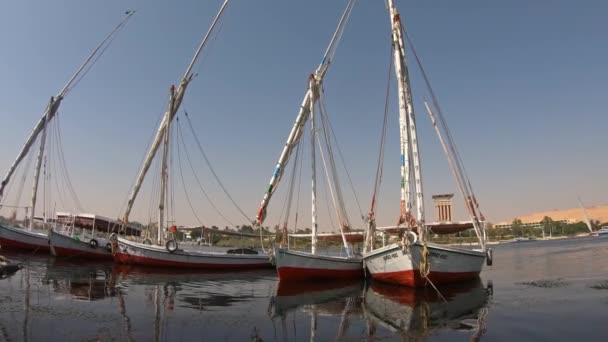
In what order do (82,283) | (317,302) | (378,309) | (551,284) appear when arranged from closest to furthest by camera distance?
(378,309) < (317,302) < (82,283) < (551,284)

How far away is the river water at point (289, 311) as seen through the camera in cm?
1196

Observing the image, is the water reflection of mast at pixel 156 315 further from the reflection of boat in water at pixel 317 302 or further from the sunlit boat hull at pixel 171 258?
the sunlit boat hull at pixel 171 258

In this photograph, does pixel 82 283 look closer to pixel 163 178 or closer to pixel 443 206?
pixel 163 178

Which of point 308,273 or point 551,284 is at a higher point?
point 308,273

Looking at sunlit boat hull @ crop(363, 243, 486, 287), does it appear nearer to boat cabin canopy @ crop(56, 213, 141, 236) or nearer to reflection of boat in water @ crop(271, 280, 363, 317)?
reflection of boat in water @ crop(271, 280, 363, 317)

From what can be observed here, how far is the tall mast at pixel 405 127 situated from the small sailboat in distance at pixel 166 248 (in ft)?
60.4

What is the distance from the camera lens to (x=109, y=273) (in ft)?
95.8

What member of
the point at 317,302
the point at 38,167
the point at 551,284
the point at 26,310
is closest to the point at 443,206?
the point at 551,284

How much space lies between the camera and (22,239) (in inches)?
1699

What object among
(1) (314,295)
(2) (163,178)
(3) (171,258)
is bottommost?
(1) (314,295)

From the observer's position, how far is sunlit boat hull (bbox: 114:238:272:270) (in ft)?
111

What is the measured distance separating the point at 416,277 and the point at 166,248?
72.0 feet

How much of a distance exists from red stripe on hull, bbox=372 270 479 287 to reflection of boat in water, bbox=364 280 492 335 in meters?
0.39

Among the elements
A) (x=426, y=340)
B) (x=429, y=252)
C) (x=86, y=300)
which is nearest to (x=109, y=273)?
(x=86, y=300)
